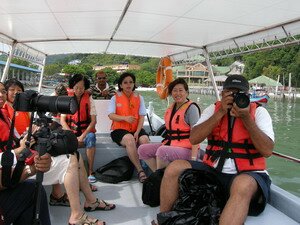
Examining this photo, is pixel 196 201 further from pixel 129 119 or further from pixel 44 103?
pixel 129 119

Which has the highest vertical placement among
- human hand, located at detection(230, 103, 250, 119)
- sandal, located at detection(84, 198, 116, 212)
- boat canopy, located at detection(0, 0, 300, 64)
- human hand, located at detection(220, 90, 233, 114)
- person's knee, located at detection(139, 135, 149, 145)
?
boat canopy, located at detection(0, 0, 300, 64)

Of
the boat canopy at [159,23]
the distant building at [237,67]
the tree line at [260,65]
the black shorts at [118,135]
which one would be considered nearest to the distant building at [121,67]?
the tree line at [260,65]

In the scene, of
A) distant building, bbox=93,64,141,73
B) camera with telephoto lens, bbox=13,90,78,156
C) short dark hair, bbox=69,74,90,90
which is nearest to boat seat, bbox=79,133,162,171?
short dark hair, bbox=69,74,90,90

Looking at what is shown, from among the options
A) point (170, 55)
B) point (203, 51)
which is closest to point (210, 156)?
point (203, 51)

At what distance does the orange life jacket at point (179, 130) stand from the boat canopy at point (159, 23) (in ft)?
3.08

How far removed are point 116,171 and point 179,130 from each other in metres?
0.94

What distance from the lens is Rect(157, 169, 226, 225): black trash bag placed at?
75.5 inches

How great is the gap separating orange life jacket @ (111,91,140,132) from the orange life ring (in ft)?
6.82

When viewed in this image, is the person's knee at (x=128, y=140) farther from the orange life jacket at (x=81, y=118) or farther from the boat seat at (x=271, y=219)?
the boat seat at (x=271, y=219)

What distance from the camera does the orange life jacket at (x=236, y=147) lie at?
2.12 metres

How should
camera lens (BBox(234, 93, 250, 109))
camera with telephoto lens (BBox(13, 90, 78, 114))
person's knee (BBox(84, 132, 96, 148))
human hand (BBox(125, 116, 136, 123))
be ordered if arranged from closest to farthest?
camera with telephoto lens (BBox(13, 90, 78, 114)) → camera lens (BBox(234, 93, 250, 109)) → person's knee (BBox(84, 132, 96, 148)) → human hand (BBox(125, 116, 136, 123))

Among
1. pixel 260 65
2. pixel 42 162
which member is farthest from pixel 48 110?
pixel 260 65

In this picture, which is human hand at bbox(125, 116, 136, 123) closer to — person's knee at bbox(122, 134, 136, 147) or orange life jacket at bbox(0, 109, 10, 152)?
person's knee at bbox(122, 134, 136, 147)

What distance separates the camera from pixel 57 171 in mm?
2354
